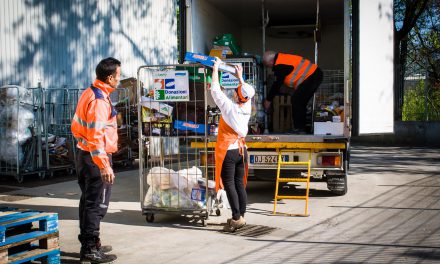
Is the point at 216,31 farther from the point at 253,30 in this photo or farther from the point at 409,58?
the point at 409,58

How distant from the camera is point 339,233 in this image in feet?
20.6

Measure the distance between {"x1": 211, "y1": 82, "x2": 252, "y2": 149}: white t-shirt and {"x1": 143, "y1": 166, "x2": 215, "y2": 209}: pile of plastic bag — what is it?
0.76 m

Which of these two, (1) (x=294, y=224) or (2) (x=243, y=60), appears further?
(2) (x=243, y=60)

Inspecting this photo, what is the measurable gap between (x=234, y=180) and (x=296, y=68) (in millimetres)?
3540

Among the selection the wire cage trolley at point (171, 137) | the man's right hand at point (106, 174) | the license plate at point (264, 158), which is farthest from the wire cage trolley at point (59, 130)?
the man's right hand at point (106, 174)

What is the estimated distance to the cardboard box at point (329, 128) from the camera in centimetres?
835

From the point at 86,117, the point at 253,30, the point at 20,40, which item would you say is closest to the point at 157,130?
the point at 86,117

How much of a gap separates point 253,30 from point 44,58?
497 cm

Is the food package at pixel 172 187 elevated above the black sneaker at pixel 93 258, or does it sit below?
above

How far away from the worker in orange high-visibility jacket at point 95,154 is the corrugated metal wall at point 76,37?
6980 mm

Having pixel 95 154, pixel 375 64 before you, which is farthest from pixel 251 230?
pixel 375 64

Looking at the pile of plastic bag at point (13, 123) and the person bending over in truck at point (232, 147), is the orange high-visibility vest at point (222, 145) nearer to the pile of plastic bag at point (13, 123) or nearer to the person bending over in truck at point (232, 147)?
the person bending over in truck at point (232, 147)

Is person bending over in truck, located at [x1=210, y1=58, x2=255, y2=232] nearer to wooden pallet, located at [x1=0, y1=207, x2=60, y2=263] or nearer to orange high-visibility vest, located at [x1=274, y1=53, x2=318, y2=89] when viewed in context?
wooden pallet, located at [x1=0, y1=207, x2=60, y2=263]

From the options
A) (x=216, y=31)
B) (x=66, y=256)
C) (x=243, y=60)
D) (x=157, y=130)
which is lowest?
(x=66, y=256)
